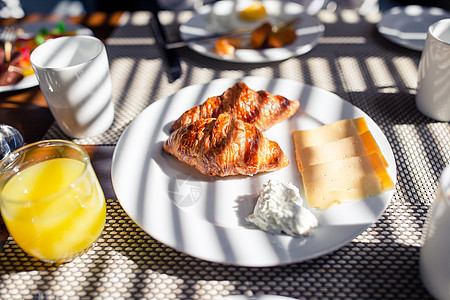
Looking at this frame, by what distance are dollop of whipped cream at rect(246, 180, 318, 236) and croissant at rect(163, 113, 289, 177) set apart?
11 cm

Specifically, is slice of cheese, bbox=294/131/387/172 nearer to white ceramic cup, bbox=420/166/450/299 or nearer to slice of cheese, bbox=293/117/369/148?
slice of cheese, bbox=293/117/369/148

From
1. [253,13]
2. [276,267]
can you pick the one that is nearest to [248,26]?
[253,13]

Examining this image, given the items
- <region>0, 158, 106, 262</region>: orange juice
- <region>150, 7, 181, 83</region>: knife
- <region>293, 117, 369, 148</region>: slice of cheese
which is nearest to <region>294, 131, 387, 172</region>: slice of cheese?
<region>293, 117, 369, 148</region>: slice of cheese

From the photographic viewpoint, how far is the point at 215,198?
86cm

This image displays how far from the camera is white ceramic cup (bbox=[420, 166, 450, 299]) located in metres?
0.59

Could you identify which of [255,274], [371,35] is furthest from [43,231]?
[371,35]

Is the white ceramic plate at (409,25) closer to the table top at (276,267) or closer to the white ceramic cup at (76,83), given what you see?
the table top at (276,267)

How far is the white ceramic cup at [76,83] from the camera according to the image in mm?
969

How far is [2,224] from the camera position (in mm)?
845

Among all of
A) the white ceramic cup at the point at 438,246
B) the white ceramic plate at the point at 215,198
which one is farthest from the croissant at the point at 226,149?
the white ceramic cup at the point at 438,246

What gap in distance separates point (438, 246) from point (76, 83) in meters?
0.90

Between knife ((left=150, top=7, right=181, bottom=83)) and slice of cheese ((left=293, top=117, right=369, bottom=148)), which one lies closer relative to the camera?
slice of cheese ((left=293, top=117, right=369, bottom=148))

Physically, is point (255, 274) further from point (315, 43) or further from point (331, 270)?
point (315, 43)

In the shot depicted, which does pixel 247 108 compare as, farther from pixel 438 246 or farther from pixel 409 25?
pixel 409 25
